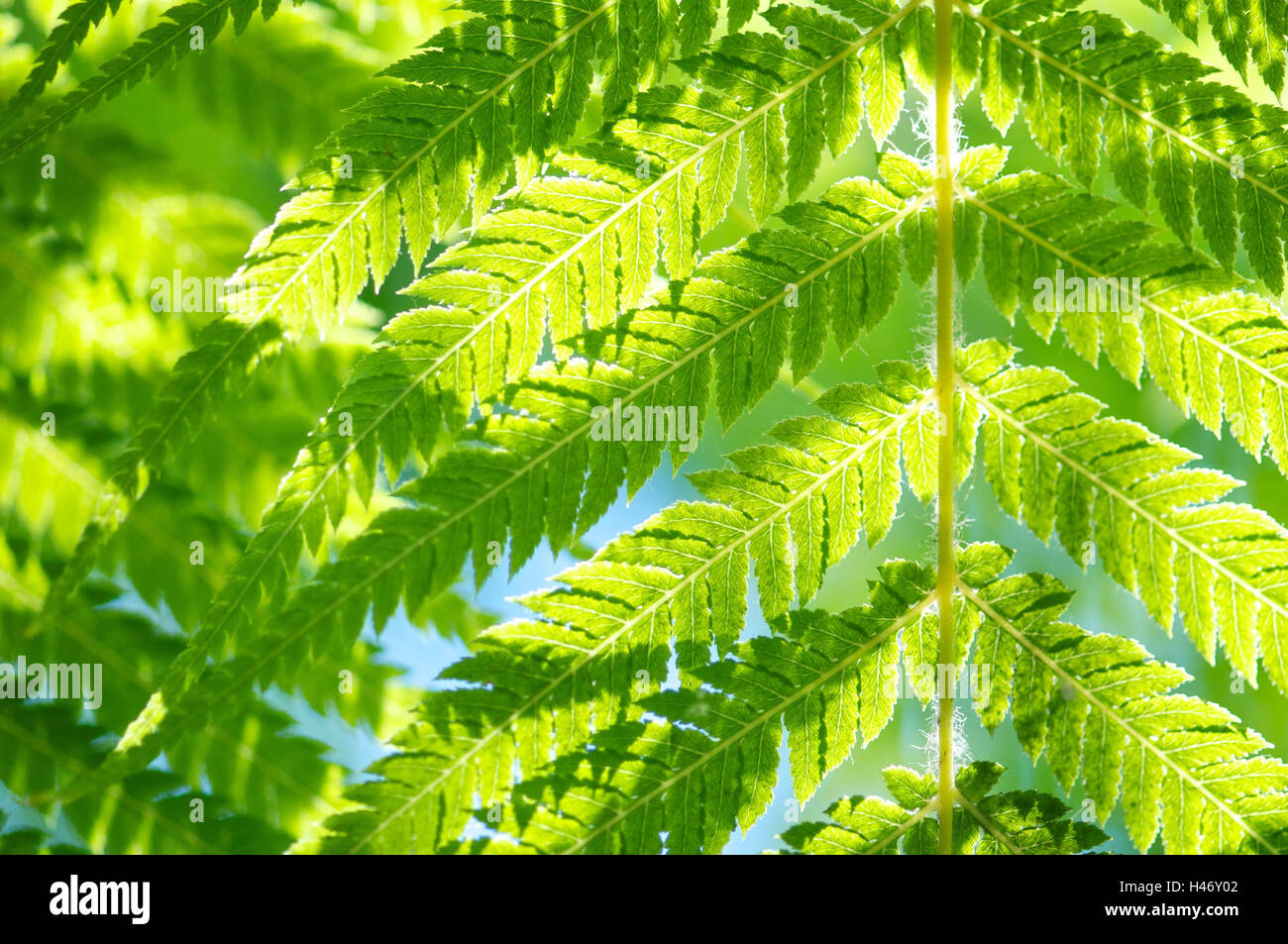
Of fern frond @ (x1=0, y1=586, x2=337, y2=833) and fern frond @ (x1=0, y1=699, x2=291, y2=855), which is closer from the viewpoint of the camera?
fern frond @ (x1=0, y1=699, x2=291, y2=855)

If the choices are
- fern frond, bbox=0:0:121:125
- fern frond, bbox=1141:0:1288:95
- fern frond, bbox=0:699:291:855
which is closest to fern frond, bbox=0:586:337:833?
fern frond, bbox=0:699:291:855

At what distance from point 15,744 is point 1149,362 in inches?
79.2

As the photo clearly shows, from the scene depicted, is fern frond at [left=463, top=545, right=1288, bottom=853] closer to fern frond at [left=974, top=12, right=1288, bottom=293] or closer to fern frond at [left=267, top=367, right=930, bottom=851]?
fern frond at [left=267, top=367, right=930, bottom=851]

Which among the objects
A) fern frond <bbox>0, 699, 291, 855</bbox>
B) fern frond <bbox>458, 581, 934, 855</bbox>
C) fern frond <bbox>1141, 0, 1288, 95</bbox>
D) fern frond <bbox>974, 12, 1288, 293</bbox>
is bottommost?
fern frond <bbox>0, 699, 291, 855</bbox>

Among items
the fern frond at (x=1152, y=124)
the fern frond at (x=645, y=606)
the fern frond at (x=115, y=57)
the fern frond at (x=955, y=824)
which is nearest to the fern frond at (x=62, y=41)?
the fern frond at (x=115, y=57)

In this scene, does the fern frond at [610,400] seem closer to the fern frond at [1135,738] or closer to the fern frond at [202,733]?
the fern frond at [1135,738]

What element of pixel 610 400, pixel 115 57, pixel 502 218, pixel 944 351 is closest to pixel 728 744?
pixel 610 400

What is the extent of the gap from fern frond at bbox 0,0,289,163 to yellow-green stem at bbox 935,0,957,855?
95cm

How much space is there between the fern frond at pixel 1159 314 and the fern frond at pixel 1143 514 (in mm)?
81

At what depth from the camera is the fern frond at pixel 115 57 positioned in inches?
42.9

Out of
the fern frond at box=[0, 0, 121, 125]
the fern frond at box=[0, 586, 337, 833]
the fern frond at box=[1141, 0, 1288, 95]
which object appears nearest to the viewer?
the fern frond at box=[0, 0, 121, 125]

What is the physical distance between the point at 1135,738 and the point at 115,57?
1545 mm

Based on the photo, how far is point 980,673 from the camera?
51.3 inches

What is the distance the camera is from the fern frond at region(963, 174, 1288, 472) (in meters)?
1.26
